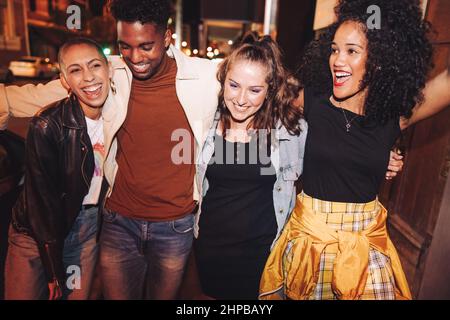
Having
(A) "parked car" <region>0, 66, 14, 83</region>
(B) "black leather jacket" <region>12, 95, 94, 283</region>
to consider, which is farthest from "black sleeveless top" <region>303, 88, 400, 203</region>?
(A) "parked car" <region>0, 66, 14, 83</region>

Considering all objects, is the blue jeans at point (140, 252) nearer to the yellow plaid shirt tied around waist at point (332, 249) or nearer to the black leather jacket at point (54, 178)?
the black leather jacket at point (54, 178)

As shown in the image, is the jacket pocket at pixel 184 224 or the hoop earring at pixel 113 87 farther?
the jacket pocket at pixel 184 224

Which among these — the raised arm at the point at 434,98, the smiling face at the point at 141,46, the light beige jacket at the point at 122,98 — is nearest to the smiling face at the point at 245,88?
the light beige jacket at the point at 122,98

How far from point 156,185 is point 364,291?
135cm

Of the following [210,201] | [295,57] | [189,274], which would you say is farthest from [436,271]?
[295,57]

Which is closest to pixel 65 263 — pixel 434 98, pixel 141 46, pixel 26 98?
pixel 26 98

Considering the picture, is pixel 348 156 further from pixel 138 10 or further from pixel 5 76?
pixel 5 76

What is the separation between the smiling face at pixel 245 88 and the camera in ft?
6.18

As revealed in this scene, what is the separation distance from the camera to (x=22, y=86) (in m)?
1.88

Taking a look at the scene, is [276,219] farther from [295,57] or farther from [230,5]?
[230,5]

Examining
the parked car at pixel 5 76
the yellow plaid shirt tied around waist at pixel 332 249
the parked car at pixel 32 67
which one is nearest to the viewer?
the yellow plaid shirt tied around waist at pixel 332 249

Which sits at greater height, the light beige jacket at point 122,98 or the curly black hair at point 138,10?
the curly black hair at point 138,10

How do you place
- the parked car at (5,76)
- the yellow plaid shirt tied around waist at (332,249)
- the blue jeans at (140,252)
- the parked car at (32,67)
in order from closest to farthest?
the yellow plaid shirt tied around waist at (332,249), the parked car at (5,76), the blue jeans at (140,252), the parked car at (32,67)
